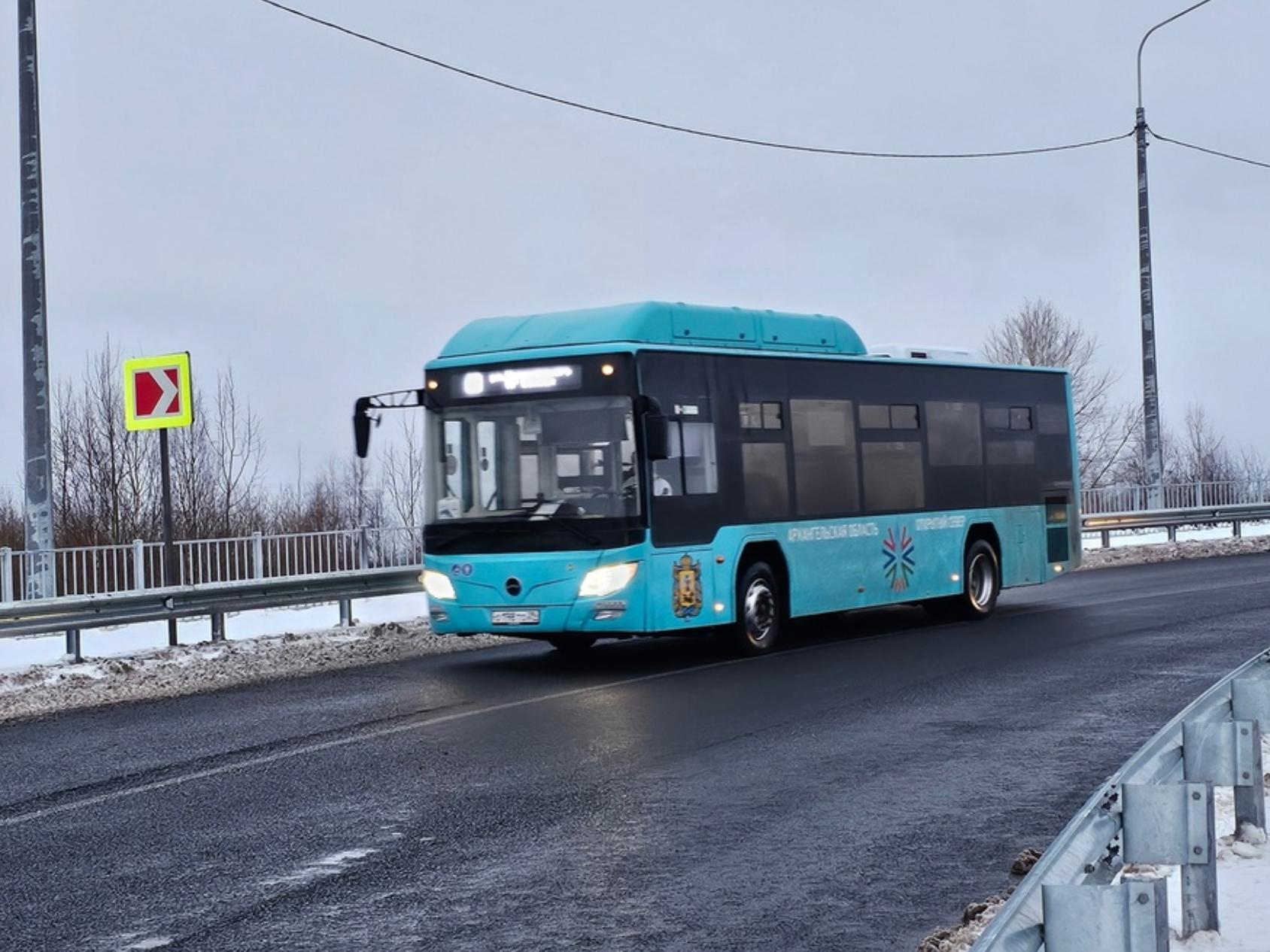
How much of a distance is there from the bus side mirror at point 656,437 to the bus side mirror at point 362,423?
2.81 m

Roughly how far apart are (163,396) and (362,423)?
136 inches

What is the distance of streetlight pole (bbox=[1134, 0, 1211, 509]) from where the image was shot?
108 feet

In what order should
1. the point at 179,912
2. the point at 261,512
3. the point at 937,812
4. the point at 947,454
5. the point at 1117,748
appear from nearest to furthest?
1. the point at 179,912
2. the point at 937,812
3. the point at 1117,748
4. the point at 947,454
5. the point at 261,512

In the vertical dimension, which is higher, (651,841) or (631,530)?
(631,530)

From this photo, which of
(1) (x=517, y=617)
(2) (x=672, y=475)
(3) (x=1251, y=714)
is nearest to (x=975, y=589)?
(2) (x=672, y=475)

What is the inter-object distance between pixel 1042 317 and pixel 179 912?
2638 inches

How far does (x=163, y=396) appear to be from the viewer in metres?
17.8

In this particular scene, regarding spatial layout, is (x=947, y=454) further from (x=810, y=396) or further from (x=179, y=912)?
(x=179, y=912)

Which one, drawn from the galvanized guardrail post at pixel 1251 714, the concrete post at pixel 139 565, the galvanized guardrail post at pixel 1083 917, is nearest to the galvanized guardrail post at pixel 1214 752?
the galvanized guardrail post at pixel 1251 714

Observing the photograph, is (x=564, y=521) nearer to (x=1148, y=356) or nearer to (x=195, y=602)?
(x=195, y=602)

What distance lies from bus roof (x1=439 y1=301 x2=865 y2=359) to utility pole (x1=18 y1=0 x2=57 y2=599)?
4387mm

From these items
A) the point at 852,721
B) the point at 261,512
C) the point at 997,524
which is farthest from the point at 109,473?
the point at 852,721

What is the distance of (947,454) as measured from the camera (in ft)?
62.7

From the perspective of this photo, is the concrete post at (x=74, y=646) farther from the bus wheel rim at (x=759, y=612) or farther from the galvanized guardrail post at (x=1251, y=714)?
the galvanized guardrail post at (x=1251, y=714)
